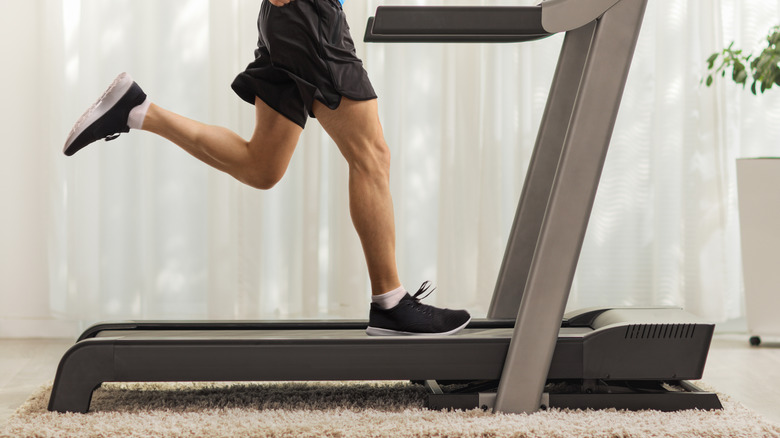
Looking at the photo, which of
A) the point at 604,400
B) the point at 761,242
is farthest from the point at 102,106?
the point at 761,242

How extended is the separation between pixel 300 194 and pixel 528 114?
0.89 metres

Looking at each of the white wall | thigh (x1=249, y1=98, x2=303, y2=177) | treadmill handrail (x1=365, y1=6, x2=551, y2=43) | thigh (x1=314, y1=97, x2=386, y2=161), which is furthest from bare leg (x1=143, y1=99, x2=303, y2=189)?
the white wall

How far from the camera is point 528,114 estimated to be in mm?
2861

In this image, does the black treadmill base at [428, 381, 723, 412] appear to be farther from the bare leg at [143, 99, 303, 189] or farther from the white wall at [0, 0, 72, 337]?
the white wall at [0, 0, 72, 337]

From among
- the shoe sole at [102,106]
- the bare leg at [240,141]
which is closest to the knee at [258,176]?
the bare leg at [240,141]

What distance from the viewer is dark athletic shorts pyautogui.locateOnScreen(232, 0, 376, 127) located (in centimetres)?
157

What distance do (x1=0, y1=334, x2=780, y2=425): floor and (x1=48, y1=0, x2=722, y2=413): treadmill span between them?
0.83 ft

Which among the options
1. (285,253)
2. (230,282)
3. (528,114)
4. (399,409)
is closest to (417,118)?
(528,114)

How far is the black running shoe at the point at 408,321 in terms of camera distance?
162 centimetres

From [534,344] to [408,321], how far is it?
270mm

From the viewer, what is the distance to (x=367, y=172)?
1.59 m

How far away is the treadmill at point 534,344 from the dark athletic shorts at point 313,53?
14 cm

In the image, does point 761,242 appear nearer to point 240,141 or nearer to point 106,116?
point 240,141

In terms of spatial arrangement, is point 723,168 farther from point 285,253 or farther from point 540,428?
point 540,428
